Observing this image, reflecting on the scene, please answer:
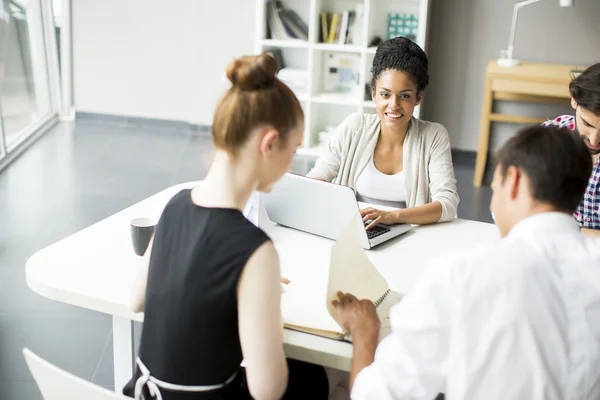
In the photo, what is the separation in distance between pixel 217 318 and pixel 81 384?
25 cm

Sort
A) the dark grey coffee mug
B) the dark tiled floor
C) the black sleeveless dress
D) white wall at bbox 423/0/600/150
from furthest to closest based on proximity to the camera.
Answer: white wall at bbox 423/0/600/150 → the dark tiled floor → the dark grey coffee mug → the black sleeveless dress

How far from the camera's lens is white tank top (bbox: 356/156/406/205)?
243 centimetres

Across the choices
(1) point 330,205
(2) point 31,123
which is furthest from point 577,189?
(2) point 31,123

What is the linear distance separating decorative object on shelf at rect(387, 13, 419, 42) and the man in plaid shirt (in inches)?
111

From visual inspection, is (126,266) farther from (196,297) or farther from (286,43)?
(286,43)

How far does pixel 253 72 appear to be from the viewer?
48.3 inches

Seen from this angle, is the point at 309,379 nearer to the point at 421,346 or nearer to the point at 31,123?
the point at 421,346


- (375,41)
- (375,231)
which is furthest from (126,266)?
(375,41)

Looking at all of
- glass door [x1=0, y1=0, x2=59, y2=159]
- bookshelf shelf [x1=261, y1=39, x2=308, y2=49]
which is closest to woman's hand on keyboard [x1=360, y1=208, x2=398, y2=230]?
bookshelf shelf [x1=261, y1=39, x2=308, y2=49]

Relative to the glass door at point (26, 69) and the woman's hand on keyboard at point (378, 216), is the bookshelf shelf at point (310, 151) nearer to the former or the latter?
the glass door at point (26, 69)

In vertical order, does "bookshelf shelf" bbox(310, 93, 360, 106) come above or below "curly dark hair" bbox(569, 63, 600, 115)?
below

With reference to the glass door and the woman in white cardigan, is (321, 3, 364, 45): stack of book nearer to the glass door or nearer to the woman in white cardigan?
the glass door

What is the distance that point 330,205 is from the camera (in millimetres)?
1828

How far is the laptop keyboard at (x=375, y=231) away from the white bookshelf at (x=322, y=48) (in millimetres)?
3023
